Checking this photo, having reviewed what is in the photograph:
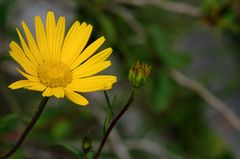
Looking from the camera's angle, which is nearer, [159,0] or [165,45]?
[165,45]

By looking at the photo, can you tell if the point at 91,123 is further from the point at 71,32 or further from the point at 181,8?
the point at 71,32

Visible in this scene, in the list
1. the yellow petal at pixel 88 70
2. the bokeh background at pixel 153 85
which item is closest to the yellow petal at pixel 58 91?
the yellow petal at pixel 88 70

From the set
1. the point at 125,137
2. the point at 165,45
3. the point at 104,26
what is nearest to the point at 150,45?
the point at 165,45

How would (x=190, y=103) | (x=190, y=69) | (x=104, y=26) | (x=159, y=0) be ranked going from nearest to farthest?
(x=104, y=26)
(x=159, y=0)
(x=190, y=103)
(x=190, y=69)

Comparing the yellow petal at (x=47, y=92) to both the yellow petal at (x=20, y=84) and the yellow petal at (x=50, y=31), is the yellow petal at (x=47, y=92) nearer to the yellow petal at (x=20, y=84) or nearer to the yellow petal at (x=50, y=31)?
the yellow petal at (x=20, y=84)

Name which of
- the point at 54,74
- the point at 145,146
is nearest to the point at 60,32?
the point at 54,74

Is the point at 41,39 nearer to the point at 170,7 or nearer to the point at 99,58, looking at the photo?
the point at 99,58

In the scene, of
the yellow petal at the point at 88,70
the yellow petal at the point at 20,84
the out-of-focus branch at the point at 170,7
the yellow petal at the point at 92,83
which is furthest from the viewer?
the out-of-focus branch at the point at 170,7

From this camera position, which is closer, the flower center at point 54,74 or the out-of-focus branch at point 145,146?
the flower center at point 54,74
